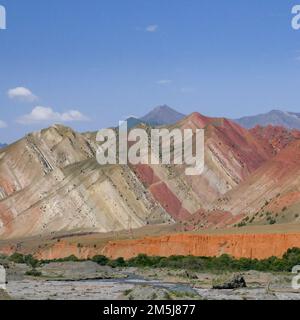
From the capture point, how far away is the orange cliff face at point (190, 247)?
98125 millimetres

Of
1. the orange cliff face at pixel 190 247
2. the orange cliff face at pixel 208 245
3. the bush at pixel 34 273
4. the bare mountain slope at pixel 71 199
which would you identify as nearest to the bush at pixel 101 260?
the orange cliff face at pixel 190 247

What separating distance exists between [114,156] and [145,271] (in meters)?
68.5

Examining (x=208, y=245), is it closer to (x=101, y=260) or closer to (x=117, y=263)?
(x=117, y=263)

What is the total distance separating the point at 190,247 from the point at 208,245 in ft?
9.72

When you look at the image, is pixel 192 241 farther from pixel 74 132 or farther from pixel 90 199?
pixel 74 132

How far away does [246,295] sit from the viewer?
58875 mm

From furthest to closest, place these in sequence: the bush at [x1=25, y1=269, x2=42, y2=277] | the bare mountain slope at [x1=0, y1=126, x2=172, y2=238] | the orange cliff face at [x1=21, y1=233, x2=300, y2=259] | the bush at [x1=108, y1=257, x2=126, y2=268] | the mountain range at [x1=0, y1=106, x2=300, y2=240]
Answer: the bare mountain slope at [x1=0, y1=126, x2=172, y2=238] < the mountain range at [x1=0, y1=106, x2=300, y2=240] < the bush at [x1=108, y1=257, x2=126, y2=268] < the orange cliff face at [x1=21, y1=233, x2=300, y2=259] < the bush at [x1=25, y1=269, x2=42, y2=277]

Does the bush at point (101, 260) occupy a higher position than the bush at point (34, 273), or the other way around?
the bush at point (101, 260)

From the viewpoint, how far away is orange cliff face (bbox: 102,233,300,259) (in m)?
97.9

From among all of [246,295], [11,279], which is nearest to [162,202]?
[11,279]

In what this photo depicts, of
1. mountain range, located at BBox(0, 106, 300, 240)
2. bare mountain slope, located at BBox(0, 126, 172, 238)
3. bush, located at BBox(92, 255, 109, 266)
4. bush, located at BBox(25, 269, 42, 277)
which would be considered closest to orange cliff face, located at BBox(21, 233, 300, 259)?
bush, located at BBox(92, 255, 109, 266)

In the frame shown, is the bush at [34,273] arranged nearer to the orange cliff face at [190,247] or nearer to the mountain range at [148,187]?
the orange cliff face at [190,247]

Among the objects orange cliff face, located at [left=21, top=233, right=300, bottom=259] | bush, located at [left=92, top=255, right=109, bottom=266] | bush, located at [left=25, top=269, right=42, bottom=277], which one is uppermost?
orange cliff face, located at [left=21, top=233, right=300, bottom=259]

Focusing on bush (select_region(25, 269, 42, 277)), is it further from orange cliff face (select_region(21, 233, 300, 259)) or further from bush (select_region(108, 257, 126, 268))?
orange cliff face (select_region(21, 233, 300, 259))
